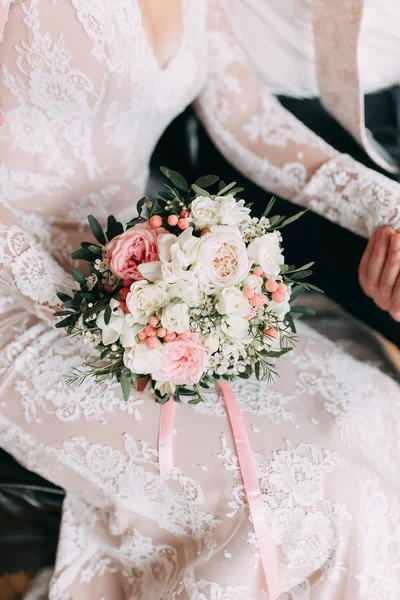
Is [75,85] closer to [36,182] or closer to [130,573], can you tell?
[36,182]

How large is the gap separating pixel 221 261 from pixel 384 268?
485mm

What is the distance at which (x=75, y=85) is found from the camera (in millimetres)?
929

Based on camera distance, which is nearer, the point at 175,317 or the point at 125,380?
the point at 175,317

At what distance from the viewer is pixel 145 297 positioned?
74 cm

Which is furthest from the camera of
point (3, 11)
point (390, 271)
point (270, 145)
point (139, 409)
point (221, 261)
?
point (270, 145)

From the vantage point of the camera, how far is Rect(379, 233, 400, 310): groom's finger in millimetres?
1032

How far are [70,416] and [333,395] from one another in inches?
19.7

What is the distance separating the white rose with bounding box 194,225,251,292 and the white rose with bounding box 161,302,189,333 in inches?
1.9

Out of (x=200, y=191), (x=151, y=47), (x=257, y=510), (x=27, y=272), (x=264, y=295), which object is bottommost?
(x=257, y=510)

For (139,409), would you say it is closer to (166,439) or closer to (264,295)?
(166,439)

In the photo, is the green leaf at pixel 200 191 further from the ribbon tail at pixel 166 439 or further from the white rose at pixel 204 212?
the ribbon tail at pixel 166 439

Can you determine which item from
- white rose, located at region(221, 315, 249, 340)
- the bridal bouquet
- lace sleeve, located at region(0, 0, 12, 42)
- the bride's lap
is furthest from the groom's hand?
lace sleeve, located at region(0, 0, 12, 42)

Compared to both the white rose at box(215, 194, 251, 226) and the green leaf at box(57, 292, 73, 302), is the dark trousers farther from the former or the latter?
the green leaf at box(57, 292, 73, 302)

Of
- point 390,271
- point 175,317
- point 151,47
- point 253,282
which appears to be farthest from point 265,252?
point 151,47
